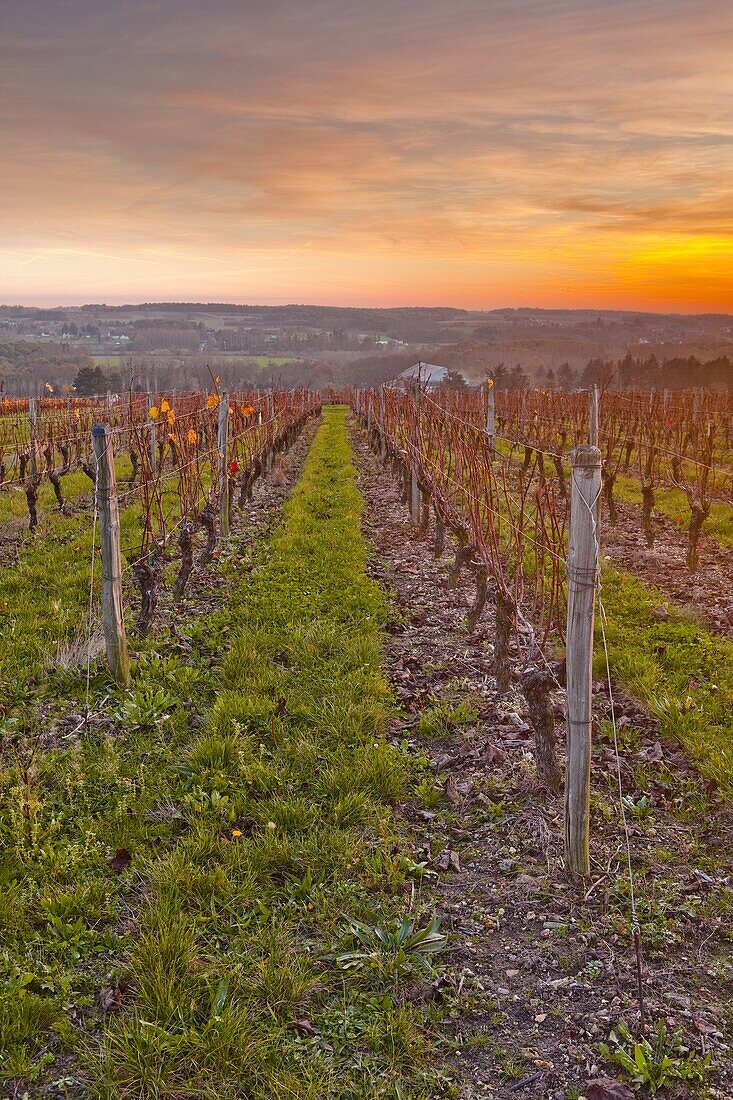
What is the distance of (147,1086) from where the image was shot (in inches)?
87.6

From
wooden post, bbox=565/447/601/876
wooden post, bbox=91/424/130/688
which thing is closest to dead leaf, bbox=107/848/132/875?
wooden post, bbox=91/424/130/688

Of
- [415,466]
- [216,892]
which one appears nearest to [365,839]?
[216,892]

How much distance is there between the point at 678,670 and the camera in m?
5.42

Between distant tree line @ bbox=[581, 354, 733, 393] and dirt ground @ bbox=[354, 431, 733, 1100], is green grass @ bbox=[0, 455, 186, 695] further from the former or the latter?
distant tree line @ bbox=[581, 354, 733, 393]

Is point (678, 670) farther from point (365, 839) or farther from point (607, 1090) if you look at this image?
point (607, 1090)

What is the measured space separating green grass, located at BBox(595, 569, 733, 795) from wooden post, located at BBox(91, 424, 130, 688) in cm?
355

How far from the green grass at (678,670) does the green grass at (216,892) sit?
1.75 meters

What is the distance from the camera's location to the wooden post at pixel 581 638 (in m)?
2.95

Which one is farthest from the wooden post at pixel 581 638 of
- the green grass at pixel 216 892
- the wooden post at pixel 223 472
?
the wooden post at pixel 223 472

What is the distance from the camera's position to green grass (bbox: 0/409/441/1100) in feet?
7.70

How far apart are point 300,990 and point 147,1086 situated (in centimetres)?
→ 58

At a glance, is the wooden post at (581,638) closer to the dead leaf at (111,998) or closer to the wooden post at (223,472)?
the dead leaf at (111,998)

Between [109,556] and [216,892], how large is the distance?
8.73 ft

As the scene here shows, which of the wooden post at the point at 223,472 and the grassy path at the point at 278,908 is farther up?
the wooden post at the point at 223,472
